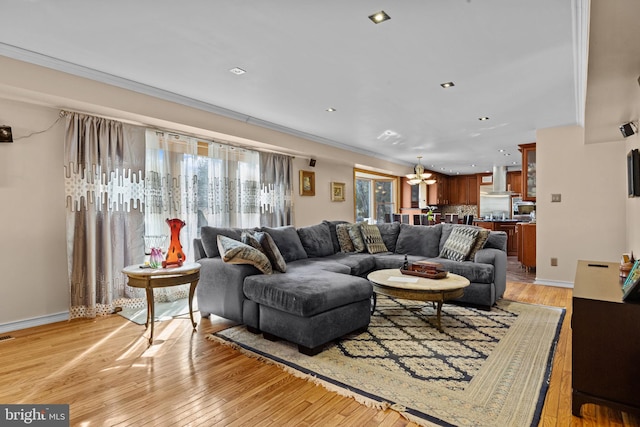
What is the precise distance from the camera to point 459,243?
4.29 m

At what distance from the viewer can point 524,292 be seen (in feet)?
15.0

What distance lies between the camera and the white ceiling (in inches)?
85.8

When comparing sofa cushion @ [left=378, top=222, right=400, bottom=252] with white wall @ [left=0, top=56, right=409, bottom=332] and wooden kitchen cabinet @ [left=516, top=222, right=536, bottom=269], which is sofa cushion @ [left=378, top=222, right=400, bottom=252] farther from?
white wall @ [left=0, top=56, right=409, bottom=332]

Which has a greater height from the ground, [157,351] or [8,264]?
[8,264]

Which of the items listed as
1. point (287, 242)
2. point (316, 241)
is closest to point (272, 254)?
point (287, 242)

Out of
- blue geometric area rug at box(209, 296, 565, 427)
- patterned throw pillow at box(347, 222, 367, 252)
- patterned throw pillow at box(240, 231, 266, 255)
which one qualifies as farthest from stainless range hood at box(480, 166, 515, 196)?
patterned throw pillow at box(240, 231, 266, 255)

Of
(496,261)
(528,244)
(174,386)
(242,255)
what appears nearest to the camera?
(174,386)

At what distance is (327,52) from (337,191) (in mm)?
4518

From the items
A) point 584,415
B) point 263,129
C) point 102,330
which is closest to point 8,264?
point 102,330

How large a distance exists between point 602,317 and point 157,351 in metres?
3.02

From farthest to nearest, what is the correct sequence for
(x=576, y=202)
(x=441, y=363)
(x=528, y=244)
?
(x=528, y=244), (x=576, y=202), (x=441, y=363)

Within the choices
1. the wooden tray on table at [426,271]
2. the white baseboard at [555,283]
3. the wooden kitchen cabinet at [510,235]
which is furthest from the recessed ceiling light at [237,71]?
the wooden kitchen cabinet at [510,235]

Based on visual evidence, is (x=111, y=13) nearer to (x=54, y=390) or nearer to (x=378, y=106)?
(x=54, y=390)

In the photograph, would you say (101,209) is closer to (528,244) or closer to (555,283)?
(555,283)
